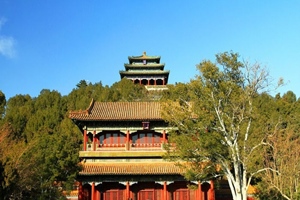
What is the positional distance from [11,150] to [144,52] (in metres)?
47.5

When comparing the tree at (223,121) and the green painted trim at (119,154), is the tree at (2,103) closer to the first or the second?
the green painted trim at (119,154)

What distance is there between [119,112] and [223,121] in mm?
10518

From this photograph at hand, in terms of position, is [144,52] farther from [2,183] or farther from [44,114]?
[2,183]

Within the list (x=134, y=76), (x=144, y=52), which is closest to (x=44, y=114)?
(x=134, y=76)

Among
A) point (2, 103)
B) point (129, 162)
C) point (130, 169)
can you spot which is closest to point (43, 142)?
point (129, 162)

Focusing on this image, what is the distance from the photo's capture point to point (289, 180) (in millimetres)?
24312

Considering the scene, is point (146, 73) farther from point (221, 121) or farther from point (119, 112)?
point (221, 121)

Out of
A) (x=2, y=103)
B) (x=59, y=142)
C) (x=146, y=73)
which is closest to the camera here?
(x=59, y=142)

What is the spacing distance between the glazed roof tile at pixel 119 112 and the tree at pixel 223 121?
6.70 metres

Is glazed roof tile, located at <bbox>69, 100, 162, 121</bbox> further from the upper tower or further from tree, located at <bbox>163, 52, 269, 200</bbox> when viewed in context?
the upper tower

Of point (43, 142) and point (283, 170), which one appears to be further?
point (43, 142)

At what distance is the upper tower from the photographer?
7219 cm

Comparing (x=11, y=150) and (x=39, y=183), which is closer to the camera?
(x=39, y=183)

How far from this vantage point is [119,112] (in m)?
30.5
